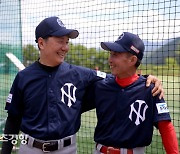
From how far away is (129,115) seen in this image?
209cm

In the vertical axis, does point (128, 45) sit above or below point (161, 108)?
above

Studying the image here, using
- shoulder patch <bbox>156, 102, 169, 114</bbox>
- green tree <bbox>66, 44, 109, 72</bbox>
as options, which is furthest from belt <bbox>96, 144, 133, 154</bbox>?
green tree <bbox>66, 44, 109, 72</bbox>

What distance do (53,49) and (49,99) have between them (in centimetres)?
34

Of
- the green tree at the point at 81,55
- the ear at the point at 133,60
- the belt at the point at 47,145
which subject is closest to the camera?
the belt at the point at 47,145

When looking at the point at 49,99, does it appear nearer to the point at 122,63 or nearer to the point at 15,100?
the point at 15,100

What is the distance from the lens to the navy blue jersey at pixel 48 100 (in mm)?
2090

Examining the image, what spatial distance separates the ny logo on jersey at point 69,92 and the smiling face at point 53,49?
0.17m

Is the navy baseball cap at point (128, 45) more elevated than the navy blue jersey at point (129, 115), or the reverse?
the navy baseball cap at point (128, 45)

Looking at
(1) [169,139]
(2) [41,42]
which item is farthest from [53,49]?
(1) [169,139]

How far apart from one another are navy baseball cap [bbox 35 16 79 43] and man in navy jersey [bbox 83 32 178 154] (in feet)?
0.93

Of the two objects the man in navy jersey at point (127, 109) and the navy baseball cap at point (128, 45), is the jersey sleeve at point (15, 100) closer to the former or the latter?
the man in navy jersey at point (127, 109)

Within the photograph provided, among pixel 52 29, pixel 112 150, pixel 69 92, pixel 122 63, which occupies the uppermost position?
pixel 52 29

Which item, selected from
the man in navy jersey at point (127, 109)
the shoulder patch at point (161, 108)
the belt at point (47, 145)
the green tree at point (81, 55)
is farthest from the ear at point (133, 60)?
the green tree at point (81, 55)

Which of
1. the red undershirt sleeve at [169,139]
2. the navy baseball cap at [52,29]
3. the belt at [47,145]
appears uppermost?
the navy baseball cap at [52,29]
